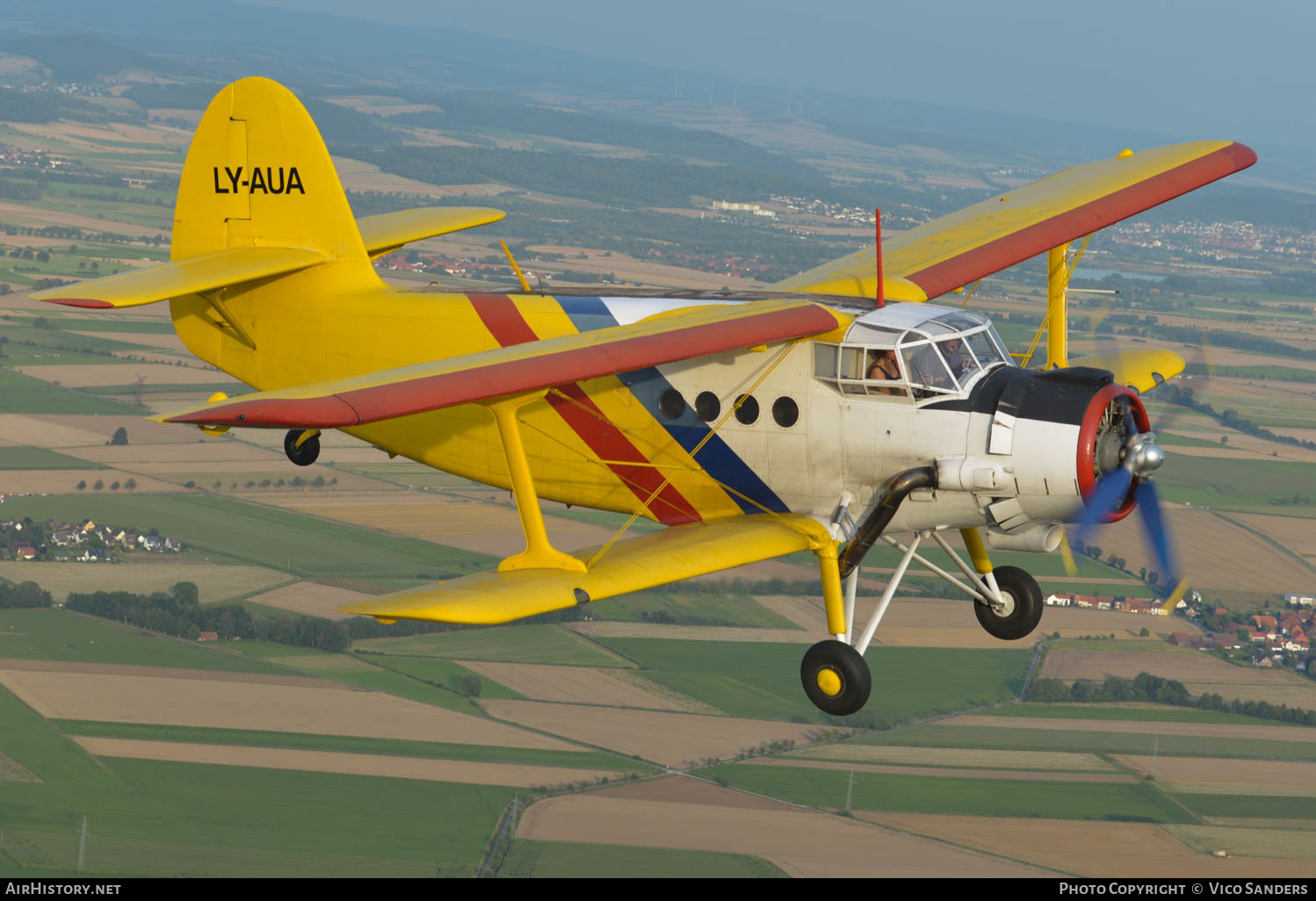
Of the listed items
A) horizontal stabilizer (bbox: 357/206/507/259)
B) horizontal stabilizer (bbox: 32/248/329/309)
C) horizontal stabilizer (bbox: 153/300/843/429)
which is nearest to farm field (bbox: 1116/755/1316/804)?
horizontal stabilizer (bbox: 357/206/507/259)

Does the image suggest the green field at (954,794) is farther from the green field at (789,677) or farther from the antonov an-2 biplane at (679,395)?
the antonov an-2 biplane at (679,395)

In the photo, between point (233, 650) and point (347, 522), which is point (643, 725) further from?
point (347, 522)

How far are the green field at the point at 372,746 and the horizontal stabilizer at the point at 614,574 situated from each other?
4644 centimetres

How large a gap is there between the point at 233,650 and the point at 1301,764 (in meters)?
50.4

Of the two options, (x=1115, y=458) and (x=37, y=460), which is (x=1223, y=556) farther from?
(x=1115, y=458)

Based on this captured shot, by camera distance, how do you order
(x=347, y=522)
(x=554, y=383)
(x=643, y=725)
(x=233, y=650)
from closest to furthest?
(x=554, y=383), (x=643, y=725), (x=233, y=650), (x=347, y=522)

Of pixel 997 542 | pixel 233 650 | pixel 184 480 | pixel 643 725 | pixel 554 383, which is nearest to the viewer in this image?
pixel 554 383

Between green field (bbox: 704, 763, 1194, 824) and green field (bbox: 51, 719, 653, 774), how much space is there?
4952 mm

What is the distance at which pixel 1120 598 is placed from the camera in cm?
8256

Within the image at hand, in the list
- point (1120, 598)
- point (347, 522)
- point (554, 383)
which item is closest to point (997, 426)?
point (554, 383)

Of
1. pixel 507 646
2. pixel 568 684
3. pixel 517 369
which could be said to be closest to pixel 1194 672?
pixel 568 684

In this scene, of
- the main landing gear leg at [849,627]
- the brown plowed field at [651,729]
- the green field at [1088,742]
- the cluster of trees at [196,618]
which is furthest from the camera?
the cluster of trees at [196,618]

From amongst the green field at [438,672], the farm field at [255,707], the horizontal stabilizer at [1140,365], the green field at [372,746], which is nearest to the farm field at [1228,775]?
the green field at [372,746]

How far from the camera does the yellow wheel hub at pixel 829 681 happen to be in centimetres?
1723
